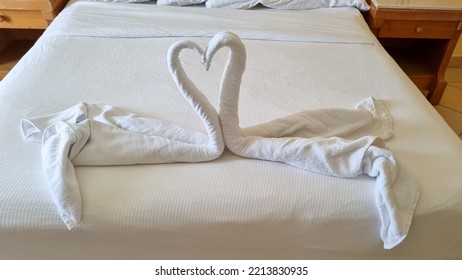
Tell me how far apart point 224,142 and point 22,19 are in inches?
60.8

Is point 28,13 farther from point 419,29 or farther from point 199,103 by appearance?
point 419,29

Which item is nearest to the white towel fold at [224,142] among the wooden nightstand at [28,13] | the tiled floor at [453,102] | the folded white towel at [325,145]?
the folded white towel at [325,145]

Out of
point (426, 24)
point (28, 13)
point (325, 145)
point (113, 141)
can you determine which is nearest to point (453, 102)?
point (426, 24)

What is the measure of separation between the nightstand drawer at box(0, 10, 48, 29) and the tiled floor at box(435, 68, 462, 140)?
7.52 feet

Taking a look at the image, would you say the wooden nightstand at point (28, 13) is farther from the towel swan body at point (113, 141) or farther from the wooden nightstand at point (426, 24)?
the wooden nightstand at point (426, 24)

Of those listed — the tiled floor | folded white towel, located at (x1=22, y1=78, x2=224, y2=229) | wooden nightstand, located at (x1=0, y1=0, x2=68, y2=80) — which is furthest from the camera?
the tiled floor

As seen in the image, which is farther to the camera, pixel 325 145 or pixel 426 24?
pixel 426 24

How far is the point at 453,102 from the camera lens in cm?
218

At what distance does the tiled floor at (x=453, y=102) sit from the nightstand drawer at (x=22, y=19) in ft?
7.52

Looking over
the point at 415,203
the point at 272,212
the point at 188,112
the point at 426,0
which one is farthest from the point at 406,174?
the point at 426,0

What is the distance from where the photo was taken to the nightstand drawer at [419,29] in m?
1.82

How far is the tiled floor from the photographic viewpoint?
1991 mm

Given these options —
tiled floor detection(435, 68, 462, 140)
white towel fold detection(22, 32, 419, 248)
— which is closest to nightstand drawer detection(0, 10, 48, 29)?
white towel fold detection(22, 32, 419, 248)

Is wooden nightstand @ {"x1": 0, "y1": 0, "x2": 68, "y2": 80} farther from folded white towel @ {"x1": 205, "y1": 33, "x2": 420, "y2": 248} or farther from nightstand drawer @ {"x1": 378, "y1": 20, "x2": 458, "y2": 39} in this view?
nightstand drawer @ {"x1": 378, "y1": 20, "x2": 458, "y2": 39}
